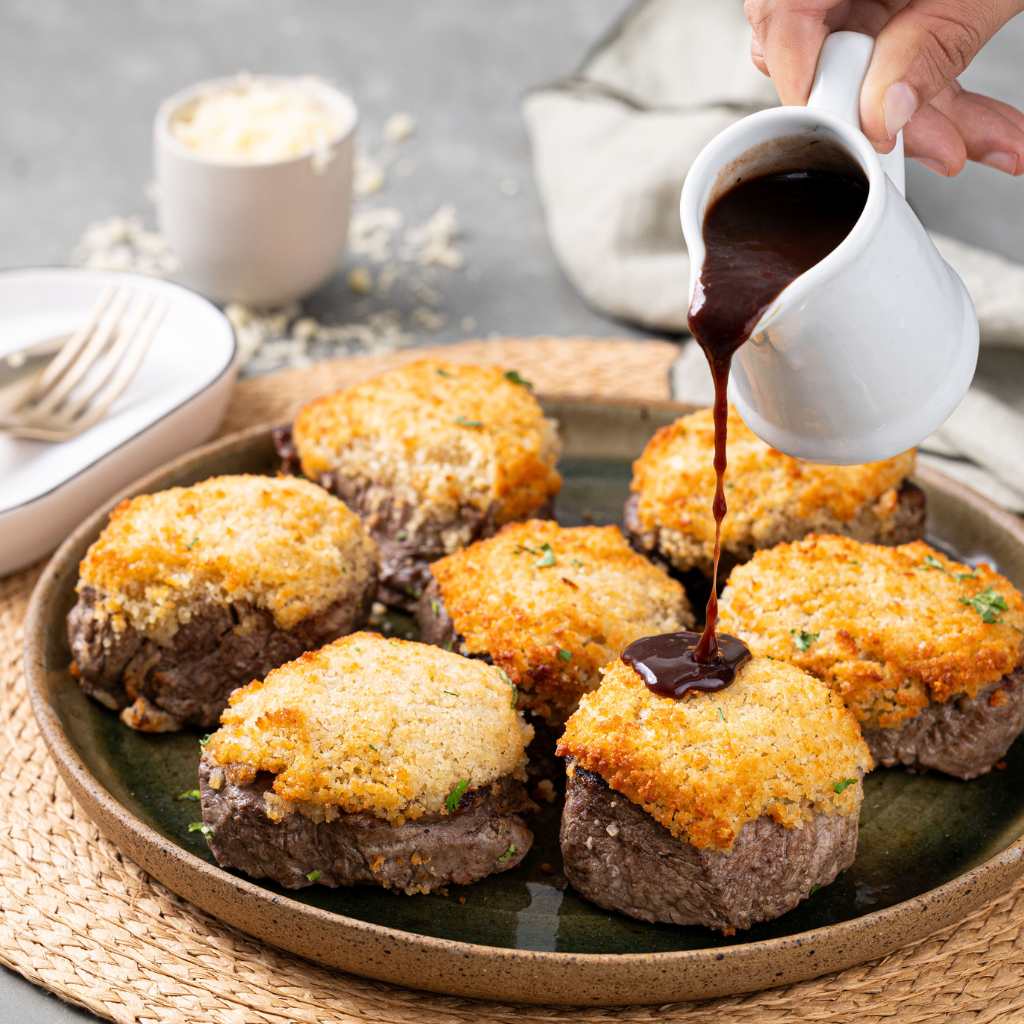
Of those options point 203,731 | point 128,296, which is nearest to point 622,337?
point 128,296

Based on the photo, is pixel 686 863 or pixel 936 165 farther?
pixel 936 165

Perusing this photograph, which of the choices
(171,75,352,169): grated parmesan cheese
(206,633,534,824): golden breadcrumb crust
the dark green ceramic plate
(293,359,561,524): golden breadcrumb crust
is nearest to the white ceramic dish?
the dark green ceramic plate

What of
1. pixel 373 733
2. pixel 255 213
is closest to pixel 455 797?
pixel 373 733

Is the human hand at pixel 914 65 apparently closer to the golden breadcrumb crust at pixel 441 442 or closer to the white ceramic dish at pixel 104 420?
the golden breadcrumb crust at pixel 441 442

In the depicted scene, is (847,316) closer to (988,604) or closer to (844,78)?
(844,78)

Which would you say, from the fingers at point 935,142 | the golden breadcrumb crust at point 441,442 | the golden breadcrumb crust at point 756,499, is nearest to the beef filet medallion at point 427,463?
the golden breadcrumb crust at point 441,442

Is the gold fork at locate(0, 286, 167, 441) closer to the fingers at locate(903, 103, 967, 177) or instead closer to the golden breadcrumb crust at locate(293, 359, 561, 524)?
the golden breadcrumb crust at locate(293, 359, 561, 524)
